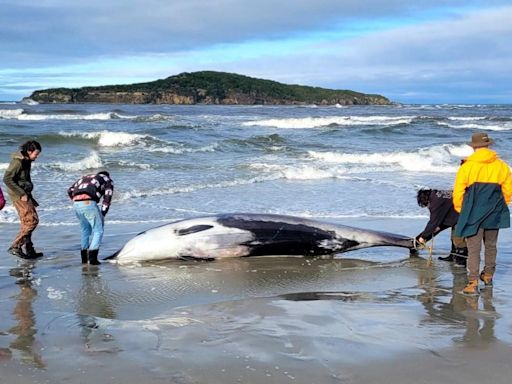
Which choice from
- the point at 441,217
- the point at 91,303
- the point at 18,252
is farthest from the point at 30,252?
the point at 441,217

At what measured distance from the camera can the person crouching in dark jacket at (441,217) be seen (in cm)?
845

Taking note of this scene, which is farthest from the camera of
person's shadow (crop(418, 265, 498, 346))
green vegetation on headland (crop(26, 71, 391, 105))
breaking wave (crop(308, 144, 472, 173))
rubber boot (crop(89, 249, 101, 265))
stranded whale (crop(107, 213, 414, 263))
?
green vegetation on headland (crop(26, 71, 391, 105))

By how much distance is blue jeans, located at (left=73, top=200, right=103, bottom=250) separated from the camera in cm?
845

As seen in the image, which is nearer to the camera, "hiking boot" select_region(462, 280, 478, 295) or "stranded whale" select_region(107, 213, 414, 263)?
"hiking boot" select_region(462, 280, 478, 295)

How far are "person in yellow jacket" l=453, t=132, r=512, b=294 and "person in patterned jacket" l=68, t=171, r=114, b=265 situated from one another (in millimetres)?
4715

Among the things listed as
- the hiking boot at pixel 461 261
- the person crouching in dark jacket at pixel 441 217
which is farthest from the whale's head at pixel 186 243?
the hiking boot at pixel 461 261

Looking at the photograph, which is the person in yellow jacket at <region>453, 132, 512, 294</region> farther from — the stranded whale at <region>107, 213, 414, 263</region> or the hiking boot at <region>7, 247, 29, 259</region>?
the hiking boot at <region>7, 247, 29, 259</region>

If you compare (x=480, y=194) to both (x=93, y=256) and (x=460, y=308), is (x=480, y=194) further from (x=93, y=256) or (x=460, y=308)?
(x=93, y=256)

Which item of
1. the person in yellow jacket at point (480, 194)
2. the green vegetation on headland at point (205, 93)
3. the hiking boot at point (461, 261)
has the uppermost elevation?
the green vegetation on headland at point (205, 93)

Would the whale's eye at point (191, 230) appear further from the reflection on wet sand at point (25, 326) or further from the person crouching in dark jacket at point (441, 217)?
the person crouching in dark jacket at point (441, 217)

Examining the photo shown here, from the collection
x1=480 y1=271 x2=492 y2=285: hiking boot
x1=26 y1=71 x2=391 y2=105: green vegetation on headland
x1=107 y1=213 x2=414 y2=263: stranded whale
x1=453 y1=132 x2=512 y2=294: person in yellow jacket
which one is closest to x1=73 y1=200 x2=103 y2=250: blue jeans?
x1=107 y1=213 x2=414 y2=263: stranded whale

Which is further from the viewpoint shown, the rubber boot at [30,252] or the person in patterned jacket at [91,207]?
the rubber boot at [30,252]

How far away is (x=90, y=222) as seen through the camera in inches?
337

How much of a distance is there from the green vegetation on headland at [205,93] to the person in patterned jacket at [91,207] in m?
116
